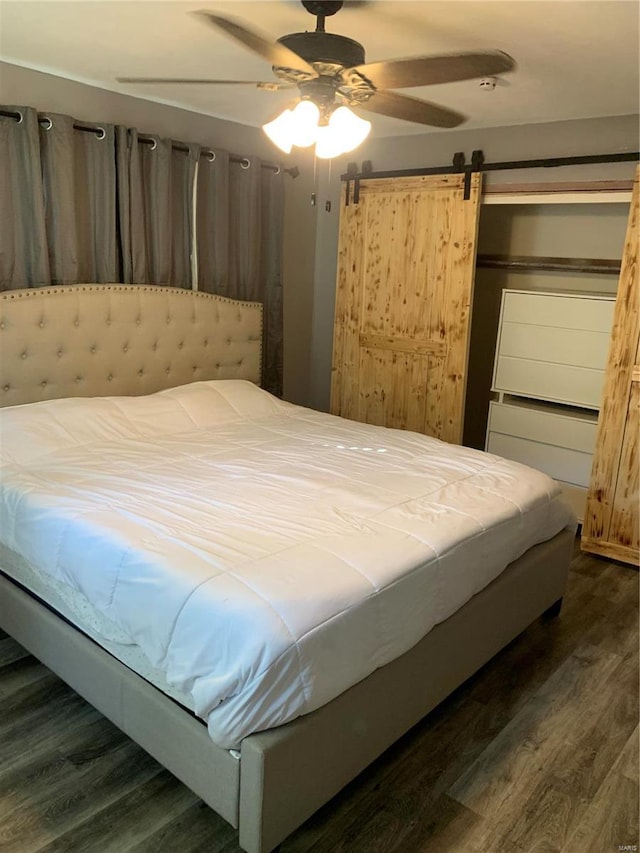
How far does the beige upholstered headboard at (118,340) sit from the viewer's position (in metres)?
3.05

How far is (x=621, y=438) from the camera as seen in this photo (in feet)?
11.4

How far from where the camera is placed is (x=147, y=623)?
1747 mm

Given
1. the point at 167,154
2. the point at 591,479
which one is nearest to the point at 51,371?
the point at 167,154

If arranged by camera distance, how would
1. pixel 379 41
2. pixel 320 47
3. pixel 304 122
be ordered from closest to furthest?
1. pixel 320 47
2. pixel 304 122
3. pixel 379 41

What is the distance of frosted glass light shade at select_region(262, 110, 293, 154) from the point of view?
7.05 feet

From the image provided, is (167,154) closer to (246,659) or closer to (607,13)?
(607,13)

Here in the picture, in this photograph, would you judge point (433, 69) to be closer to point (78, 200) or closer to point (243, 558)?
point (243, 558)

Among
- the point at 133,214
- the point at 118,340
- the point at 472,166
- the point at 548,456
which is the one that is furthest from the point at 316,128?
the point at 548,456

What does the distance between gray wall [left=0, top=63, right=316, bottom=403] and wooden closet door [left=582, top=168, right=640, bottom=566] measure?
2.14 metres

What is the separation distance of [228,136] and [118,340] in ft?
4.82

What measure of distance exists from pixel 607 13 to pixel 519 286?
2.47 meters

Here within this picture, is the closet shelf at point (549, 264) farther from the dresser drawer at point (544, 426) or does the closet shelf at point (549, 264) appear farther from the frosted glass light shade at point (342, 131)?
the frosted glass light shade at point (342, 131)

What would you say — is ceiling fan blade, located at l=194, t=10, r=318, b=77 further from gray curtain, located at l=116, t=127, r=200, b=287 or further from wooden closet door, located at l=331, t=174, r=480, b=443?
wooden closet door, located at l=331, t=174, r=480, b=443

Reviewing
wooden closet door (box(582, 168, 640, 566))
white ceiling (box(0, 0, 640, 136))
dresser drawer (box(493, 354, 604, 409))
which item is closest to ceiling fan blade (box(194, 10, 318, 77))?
white ceiling (box(0, 0, 640, 136))
